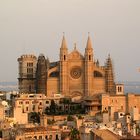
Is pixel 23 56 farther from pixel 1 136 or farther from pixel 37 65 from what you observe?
pixel 1 136

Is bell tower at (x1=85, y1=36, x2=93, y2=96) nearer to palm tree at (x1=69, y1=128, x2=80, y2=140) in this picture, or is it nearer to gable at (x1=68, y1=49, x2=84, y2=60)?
gable at (x1=68, y1=49, x2=84, y2=60)

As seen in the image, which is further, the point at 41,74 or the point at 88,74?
the point at 41,74

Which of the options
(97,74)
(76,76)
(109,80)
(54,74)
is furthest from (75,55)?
(109,80)

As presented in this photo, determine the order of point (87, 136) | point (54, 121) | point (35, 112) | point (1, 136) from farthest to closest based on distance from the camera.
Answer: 1. point (35, 112)
2. point (54, 121)
3. point (1, 136)
4. point (87, 136)

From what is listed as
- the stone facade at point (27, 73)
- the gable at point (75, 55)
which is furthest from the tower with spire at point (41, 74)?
the gable at point (75, 55)

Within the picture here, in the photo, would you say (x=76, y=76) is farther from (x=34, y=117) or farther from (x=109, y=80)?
(x=34, y=117)

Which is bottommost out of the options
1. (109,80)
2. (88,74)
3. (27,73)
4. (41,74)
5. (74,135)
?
(74,135)

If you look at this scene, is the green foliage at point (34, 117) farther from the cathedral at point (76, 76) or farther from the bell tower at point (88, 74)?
the bell tower at point (88, 74)

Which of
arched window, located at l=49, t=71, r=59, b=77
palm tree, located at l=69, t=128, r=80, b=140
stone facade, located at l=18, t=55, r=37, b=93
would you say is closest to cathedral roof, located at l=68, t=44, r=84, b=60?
arched window, located at l=49, t=71, r=59, b=77

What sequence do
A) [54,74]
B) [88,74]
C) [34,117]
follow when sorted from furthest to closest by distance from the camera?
[54,74], [88,74], [34,117]

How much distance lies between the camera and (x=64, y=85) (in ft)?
296

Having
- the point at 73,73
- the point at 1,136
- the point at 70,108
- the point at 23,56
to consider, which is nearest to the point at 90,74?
the point at 73,73

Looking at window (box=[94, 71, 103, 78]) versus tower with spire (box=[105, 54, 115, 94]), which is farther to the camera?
window (box=[94, 71, 103, 78])

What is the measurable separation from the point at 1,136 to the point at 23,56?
37.0 metres
